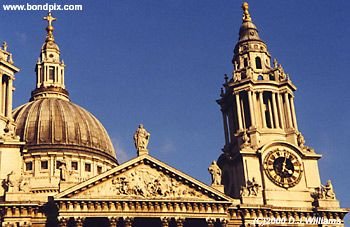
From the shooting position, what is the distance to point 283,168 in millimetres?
58562

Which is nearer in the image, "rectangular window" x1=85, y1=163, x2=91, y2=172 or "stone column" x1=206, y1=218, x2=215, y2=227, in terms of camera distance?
"stone column" x1=206, y1=218, x2=215, y2=227

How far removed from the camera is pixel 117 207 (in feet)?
166

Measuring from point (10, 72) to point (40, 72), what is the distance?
70.9ft

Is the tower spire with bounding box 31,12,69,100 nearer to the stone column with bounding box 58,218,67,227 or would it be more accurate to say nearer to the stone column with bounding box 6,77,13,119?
the stone column with bounding box 6,77,13,119

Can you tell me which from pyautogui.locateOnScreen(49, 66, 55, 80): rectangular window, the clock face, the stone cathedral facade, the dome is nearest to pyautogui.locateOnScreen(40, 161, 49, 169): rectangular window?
the stone cathedral facade

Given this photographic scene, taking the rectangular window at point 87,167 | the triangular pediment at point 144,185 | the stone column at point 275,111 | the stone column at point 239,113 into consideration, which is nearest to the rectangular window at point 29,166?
the rectangular window at point 87,167

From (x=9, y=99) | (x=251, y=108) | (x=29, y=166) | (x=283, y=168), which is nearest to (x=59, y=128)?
(x=29, y=166)

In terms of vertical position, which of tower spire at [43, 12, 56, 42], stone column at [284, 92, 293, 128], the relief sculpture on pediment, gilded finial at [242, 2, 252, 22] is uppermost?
tower spire at [43, 12, 56, 42]

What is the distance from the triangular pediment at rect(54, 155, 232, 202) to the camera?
50688 mm

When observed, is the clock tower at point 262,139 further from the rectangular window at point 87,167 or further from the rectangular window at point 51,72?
the rectangular window at point 51,72

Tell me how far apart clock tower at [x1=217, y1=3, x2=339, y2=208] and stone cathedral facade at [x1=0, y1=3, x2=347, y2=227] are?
0.10m

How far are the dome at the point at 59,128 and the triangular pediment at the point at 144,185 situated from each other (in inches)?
773

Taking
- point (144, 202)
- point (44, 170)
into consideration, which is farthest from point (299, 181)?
point (44, 170)

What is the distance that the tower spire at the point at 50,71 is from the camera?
79125 mm
